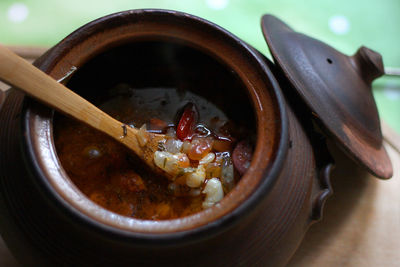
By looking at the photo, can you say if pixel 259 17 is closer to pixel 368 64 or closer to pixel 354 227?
pixel 368 64

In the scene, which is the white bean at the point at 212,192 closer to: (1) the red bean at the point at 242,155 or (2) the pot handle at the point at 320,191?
(1) the red bean at the point at 242,155

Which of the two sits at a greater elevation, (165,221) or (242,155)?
(242,155)

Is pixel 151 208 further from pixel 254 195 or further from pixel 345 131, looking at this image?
pixel 345 131

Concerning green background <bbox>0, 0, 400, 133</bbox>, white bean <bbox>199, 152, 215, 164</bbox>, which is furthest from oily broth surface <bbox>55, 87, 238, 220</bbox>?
green background <bbox>0, 0, 400, 133</bbox>

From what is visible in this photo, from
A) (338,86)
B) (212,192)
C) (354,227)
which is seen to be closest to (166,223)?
(212,192)

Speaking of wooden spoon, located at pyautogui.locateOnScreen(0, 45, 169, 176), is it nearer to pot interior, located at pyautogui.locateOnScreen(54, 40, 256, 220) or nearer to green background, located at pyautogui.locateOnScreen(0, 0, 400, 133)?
pot interior, located at pyautogui.locateOnScreen(54, 40, 256, 220)

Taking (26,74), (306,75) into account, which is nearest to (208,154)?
(306,75)

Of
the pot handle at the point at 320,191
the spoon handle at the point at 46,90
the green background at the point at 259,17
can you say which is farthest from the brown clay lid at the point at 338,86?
the green background at the point at 259,17
